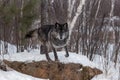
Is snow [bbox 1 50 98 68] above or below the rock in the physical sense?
above

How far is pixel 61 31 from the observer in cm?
772

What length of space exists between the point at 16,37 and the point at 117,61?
3695mm

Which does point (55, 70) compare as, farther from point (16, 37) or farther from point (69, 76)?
point (16, 37)

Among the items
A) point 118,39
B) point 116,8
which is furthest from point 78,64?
point 116,8

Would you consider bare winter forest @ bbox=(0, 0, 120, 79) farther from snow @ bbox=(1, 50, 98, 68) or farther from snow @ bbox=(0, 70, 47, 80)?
snow @ bbox=(0, 70, 47, 80)

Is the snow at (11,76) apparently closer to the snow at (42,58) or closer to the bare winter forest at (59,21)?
the snow at (42,58)

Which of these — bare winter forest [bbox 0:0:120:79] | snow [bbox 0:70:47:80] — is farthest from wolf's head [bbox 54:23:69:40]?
bare winter forest [bbox 0:0:120:79]

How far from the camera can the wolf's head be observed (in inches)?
303

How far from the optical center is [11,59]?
26.7 feet

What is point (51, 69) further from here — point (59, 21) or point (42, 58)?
point (59, 21)

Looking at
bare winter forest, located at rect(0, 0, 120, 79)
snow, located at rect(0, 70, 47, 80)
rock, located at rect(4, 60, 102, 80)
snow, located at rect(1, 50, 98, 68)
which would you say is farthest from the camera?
bare winter forest, located at rect(0, 0, 120, 79)

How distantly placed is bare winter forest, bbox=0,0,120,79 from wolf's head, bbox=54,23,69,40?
173 centimetres

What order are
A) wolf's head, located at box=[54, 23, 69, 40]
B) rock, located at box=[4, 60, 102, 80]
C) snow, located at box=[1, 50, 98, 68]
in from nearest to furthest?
1. wolf's head, located at box=[54, 23, 69, 40]
2. rock, located at box=[4, 60, 102, 80]
3. snow, located at box=[1, 50, 98, 68]

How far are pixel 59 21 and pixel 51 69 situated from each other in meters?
5.08
